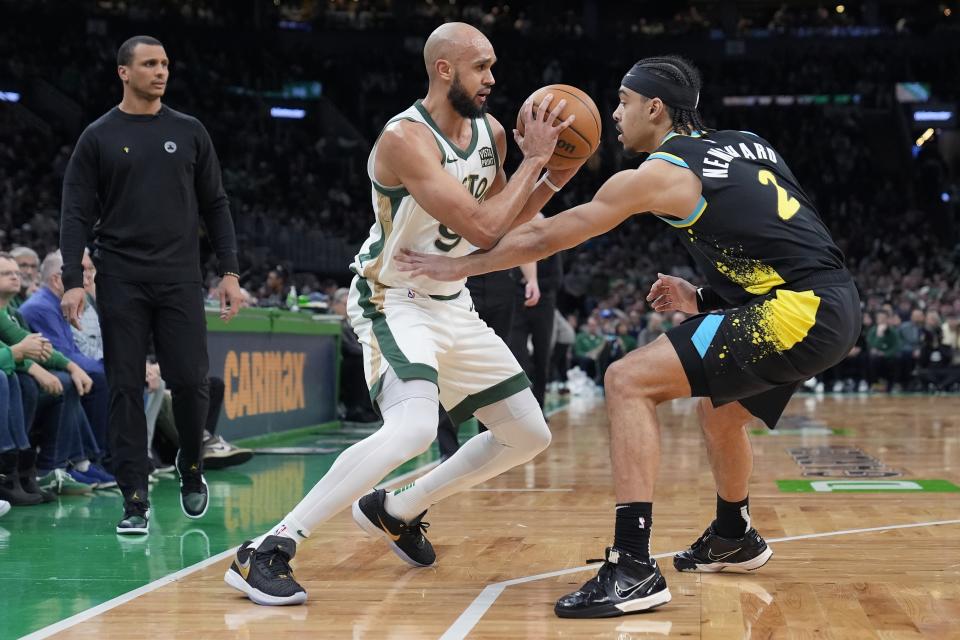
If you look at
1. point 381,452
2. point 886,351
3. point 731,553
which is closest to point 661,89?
point 381,452

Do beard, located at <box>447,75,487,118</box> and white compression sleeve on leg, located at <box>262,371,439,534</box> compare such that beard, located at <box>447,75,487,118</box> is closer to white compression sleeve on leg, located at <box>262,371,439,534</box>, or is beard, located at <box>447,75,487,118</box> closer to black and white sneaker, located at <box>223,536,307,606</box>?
white compression sleeve on leg, located at <box>262,371,439,534</box>

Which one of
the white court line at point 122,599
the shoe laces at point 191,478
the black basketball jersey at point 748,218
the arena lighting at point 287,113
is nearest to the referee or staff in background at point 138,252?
the shoe laces at point 191,478

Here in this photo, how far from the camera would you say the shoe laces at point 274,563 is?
145 inches

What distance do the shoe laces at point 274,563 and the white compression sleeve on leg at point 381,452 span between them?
113mm

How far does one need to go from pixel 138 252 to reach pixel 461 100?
182 cm

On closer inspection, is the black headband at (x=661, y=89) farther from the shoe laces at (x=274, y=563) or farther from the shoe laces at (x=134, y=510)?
the shoe laces at (x=134, y=510)

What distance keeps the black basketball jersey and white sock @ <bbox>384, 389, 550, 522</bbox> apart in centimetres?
81

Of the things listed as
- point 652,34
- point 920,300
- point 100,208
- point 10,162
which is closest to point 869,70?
point 652,34

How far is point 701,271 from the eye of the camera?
3.72 meters

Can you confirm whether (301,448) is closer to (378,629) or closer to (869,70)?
(378,629)

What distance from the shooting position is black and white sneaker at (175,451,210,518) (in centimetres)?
535

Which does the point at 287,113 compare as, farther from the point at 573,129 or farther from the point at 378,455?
the point at 378,455

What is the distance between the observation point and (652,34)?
3541cm

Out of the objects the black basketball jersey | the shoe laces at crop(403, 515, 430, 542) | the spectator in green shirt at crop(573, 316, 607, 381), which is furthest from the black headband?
the spectator in green shirt at crop(573, 316, 607, 381)
